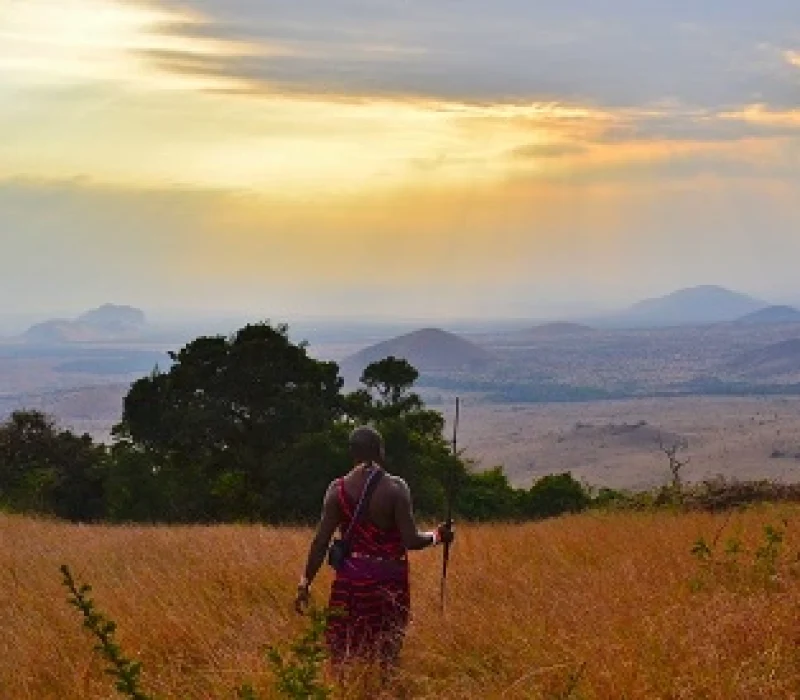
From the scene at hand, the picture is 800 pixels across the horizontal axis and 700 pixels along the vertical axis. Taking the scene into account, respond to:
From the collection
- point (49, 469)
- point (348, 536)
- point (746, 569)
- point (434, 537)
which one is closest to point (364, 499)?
point (348, 536)

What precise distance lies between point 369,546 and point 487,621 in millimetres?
843

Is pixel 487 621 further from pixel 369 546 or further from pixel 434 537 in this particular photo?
pixel 369 546

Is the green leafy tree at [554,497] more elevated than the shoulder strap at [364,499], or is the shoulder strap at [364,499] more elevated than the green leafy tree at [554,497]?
the shoulder strap at [364,499]

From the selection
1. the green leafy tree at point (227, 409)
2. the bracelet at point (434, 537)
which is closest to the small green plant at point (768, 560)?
the bracelet at point (434, 537)

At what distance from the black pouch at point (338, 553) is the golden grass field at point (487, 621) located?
61cm

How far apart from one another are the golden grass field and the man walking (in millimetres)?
288

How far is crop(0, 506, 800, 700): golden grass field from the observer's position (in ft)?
17.1

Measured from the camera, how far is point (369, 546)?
6.68 m

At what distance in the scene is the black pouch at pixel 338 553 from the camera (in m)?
6.66

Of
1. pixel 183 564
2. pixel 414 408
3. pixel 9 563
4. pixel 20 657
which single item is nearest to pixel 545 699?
pixel 20 657

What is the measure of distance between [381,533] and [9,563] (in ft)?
20.5

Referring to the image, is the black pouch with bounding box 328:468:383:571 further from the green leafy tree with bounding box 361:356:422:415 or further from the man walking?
the green leafy tree with bounding box 361:356:422:415

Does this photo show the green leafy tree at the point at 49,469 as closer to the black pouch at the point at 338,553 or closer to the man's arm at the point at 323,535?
the man's arm at the point at 323,535

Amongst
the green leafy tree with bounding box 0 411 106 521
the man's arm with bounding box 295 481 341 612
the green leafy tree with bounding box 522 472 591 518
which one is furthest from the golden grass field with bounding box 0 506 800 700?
the green leafy tree with bounding box 0 411 106 521
